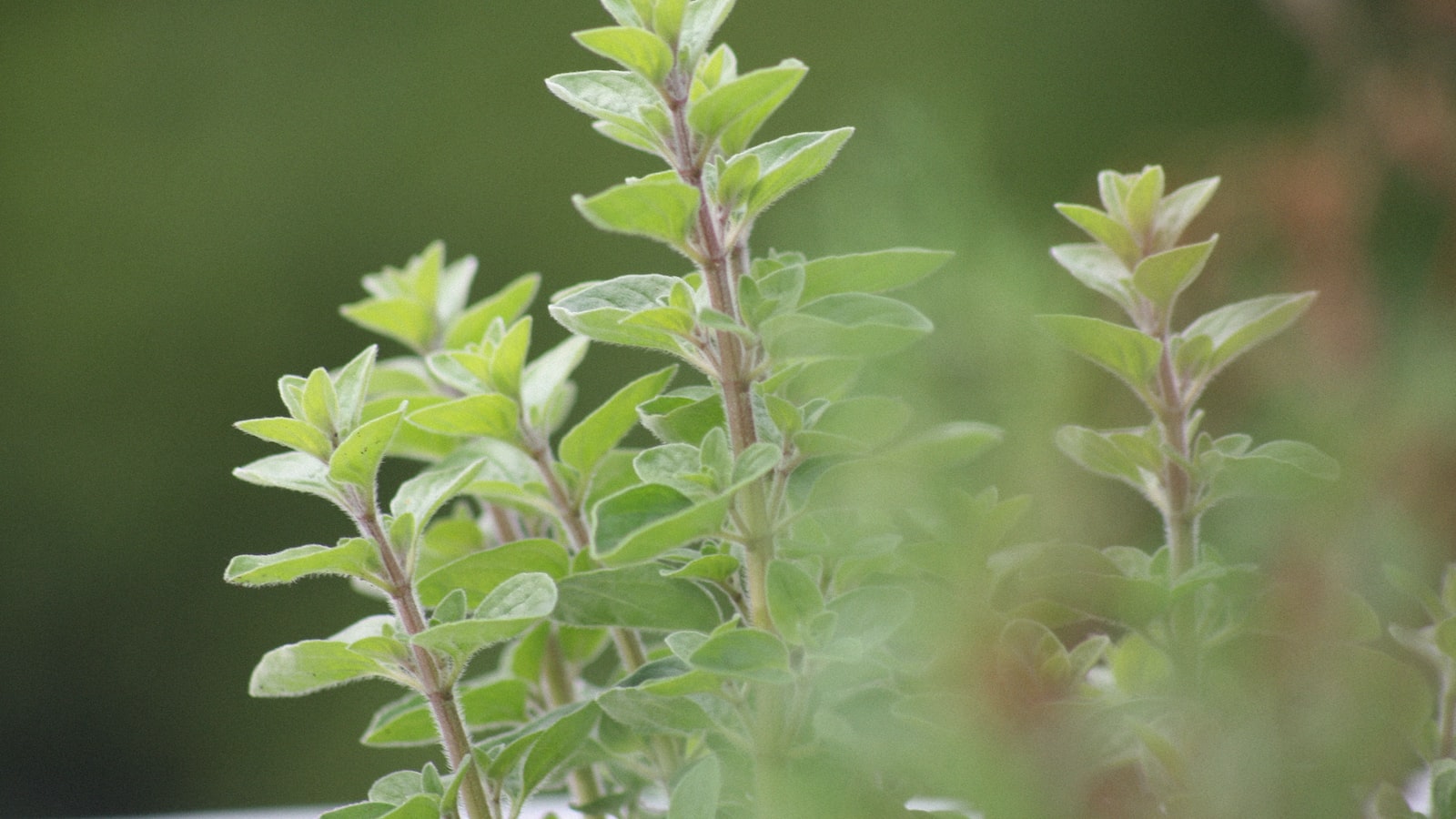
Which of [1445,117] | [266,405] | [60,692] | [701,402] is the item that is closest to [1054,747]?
[701,402]

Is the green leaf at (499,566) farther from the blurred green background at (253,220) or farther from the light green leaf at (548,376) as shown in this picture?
the blurred green background at (253,220)

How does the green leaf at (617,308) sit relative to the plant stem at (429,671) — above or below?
above

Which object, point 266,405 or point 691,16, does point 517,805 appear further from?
point 266,405

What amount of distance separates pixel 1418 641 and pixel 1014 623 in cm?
13

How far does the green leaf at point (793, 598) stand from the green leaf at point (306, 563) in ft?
0.28

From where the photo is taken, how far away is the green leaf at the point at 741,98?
0.26 meters

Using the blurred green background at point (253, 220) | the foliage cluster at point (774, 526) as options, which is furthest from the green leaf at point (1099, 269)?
the blurred green background at point (253, 220)

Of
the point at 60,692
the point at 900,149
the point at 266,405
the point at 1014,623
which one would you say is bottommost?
the point at 60,692

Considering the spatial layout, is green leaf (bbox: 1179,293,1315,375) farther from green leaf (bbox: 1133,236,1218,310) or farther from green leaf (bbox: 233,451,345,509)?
green leaf (bbox: 233,451,345,509)

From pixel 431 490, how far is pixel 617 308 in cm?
6

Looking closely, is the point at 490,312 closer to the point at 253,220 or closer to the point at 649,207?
the point at 649,207

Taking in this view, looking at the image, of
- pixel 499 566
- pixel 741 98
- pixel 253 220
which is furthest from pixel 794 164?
pixel 253 220

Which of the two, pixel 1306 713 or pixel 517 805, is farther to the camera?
pixel 517 805

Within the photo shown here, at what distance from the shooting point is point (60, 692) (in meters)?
1.99
